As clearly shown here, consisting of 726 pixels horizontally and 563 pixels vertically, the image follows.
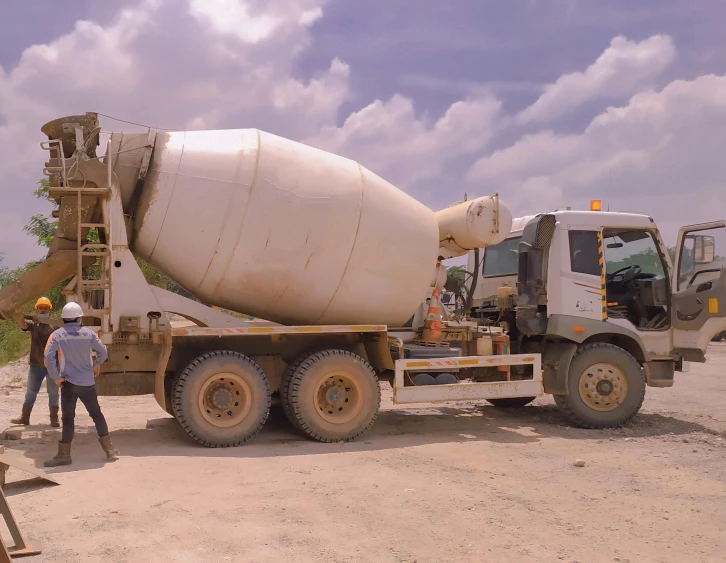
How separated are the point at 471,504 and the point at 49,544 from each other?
10.3 feet

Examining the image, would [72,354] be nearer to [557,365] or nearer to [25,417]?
[25,417]

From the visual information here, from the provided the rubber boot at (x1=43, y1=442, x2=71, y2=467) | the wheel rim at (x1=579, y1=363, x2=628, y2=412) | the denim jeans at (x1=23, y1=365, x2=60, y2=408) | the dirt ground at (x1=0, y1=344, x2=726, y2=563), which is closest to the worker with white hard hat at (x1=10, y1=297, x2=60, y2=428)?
the denim jeans at (x1=23, y1=365, x2=60, y2=408)

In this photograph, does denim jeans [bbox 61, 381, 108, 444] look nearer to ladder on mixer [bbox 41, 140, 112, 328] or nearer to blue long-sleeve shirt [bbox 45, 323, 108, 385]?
blue long-sleeve shirt [bbox 45, 323, 108, 385]

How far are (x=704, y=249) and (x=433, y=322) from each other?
3.94m

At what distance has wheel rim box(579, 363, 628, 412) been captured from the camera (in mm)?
9375

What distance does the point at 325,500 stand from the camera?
224 inches

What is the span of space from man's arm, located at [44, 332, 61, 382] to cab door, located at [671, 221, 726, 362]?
7931 millimetres

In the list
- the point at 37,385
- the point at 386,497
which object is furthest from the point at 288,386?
the point at 37,385

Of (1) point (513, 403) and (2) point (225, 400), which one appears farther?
(1) point (513, 403)

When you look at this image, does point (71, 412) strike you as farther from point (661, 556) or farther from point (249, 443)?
point (661, 556)

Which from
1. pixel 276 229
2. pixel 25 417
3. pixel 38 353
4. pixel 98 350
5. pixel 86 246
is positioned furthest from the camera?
pixel 25 417

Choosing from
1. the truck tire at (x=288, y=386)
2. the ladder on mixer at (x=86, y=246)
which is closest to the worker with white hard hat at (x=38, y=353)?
the ladder on mixer at (x=86, y=246)

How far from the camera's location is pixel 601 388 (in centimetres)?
938

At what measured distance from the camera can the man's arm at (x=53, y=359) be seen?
22.0 feet
